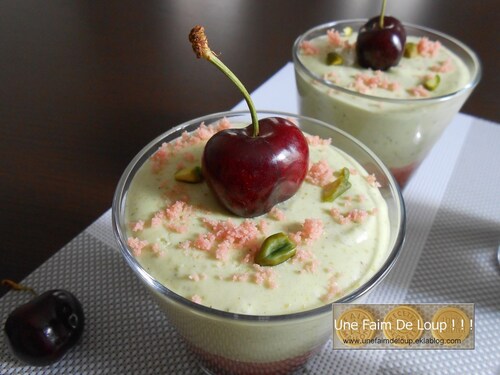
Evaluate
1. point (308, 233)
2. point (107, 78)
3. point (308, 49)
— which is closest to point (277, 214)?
point (308, 233)

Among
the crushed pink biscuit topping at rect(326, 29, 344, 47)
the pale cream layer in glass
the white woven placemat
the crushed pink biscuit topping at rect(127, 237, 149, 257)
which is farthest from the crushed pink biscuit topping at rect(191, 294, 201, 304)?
the crushed pink biscuit topping at rect(326, 29, 344, 47)

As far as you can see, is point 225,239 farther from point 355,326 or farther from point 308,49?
point 308,49

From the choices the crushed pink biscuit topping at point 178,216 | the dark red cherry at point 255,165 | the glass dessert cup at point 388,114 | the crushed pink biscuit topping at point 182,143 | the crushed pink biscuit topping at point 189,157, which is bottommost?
the glass dessert cup at point 388,114

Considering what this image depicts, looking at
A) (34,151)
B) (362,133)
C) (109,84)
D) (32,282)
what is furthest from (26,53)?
(362,133)

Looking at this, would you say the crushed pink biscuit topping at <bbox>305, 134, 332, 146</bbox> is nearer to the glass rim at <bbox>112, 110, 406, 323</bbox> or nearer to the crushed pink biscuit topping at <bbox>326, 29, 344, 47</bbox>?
the glass rim at <bbox>112, 110, 406, 323</bbox>

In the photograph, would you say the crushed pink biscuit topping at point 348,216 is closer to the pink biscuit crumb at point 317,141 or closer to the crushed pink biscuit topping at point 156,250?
the pink biscuit crumb at point 317,141

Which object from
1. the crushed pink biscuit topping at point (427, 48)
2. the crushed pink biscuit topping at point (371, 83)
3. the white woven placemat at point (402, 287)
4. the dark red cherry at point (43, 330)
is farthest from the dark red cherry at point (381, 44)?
the dark red cherry at point (43, 330)

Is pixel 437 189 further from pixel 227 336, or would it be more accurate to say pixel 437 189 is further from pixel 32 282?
pixel 32 282
